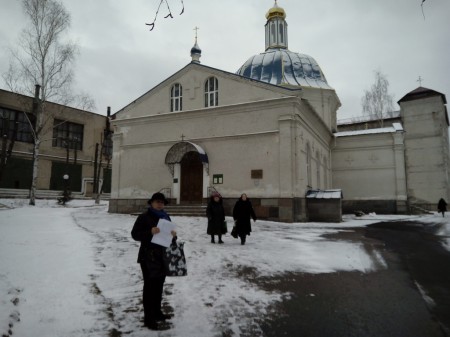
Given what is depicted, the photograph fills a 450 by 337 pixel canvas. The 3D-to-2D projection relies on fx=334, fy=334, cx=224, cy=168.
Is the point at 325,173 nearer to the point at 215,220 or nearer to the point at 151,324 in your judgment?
the point at 215,220

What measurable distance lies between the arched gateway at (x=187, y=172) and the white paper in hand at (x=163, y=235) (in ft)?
45.5

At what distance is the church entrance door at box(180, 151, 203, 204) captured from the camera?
18656 millimetres

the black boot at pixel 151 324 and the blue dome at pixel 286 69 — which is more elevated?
the blue dome at pixel 286 69

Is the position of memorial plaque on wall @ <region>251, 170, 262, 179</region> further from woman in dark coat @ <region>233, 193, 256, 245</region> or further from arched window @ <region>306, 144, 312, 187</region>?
woman in dark coat @ <region>233, 193, 256, 245</region>

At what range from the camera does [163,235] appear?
165 inches

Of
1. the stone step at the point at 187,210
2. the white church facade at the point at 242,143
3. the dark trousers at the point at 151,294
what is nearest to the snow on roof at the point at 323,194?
the white church facade at the point at 242,143

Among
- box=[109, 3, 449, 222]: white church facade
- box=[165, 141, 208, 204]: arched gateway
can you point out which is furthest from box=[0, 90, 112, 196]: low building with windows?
box=[165, 141, 208, 204]: arched gateway

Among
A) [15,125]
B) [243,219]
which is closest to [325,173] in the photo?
[243,219]

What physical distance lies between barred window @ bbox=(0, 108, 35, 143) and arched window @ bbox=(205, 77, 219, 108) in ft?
62.5

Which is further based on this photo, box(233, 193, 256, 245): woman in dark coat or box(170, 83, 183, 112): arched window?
box(170, 83, 183, 112): arched window

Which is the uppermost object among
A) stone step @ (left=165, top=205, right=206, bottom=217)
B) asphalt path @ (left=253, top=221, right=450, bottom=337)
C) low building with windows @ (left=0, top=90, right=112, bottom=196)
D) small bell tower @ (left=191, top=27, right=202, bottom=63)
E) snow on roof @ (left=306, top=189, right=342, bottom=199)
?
small bell tower @ (left=191, top=27, right=202, bottom=63)

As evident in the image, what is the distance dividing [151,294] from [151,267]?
1.05ft

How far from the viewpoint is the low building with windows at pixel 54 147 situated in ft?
95.4

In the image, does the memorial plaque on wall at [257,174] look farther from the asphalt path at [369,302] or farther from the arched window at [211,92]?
the asphalt path at [369,302]
